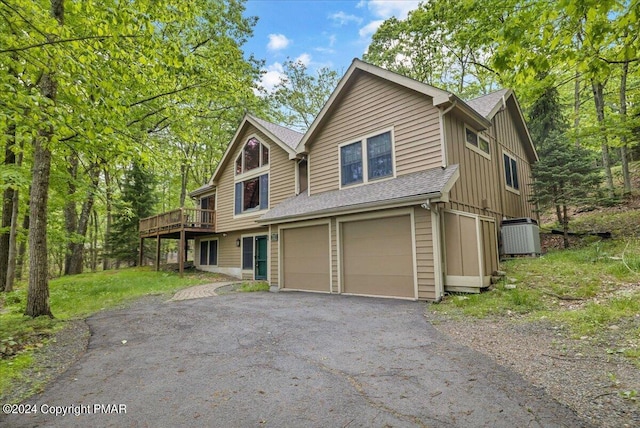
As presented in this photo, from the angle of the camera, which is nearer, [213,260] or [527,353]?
[527,353]

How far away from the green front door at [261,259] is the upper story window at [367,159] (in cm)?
593

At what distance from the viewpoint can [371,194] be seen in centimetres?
849

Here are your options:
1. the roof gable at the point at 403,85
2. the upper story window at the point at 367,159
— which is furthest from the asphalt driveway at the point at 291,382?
the roof gable at the point at 403,85

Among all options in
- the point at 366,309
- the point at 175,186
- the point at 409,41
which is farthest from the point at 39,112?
the point at 175,186

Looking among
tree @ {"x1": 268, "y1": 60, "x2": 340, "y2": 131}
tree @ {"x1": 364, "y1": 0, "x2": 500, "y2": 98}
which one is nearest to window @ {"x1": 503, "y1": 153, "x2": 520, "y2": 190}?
tree @ {"x1": 364, "y1": 0, "x2": 500, "y2": 98}

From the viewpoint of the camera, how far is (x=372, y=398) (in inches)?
112

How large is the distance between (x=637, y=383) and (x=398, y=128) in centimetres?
741

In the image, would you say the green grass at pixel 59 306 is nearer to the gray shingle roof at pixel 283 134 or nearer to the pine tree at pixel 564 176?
the gray shingle roof at pixel 283 134

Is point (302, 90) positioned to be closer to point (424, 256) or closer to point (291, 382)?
point (424, 256)

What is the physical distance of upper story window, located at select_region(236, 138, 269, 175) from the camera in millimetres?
14422

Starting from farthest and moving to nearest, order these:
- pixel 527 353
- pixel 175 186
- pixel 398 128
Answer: pixel 175 186 < pixel 398 128 < pixel 527 353

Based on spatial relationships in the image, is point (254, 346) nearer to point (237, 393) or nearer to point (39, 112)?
point (237, 393)

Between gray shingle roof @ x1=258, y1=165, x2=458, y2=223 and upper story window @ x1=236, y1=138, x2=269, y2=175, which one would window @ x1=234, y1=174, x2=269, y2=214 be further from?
gray shingle roof @ x1=258, y1=165, x2=458, y2=223

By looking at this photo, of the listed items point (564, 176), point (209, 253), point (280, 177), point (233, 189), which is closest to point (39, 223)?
point (280, 177)
